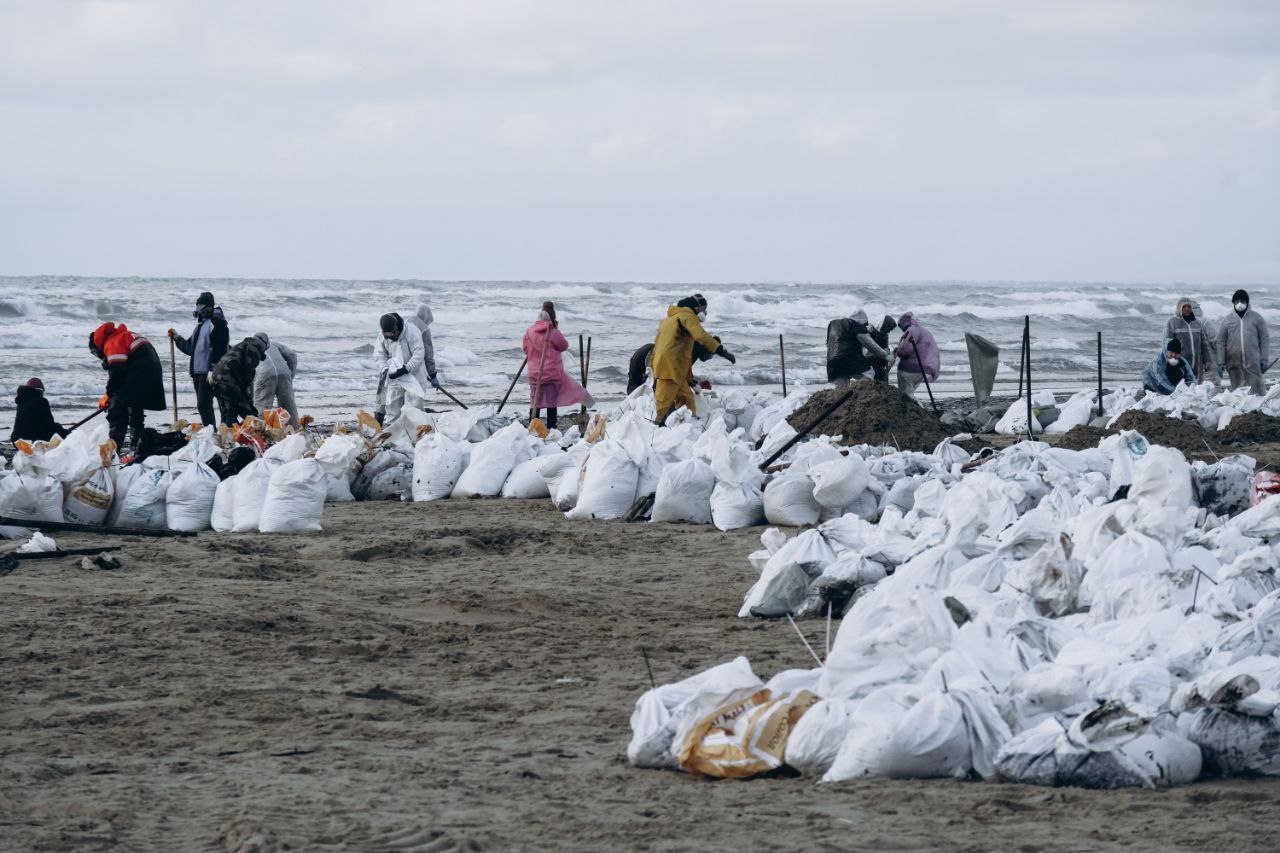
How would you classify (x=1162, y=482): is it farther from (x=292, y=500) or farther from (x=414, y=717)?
(x=292, y=500)

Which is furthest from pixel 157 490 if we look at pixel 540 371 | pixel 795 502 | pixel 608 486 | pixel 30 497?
pixel 540 371

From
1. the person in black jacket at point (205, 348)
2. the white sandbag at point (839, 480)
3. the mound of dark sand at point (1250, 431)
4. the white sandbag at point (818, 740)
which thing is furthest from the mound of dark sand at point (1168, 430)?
the white sandbag at point (818, 740)

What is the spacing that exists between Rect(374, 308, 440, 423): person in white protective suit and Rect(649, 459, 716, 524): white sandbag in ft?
12.0

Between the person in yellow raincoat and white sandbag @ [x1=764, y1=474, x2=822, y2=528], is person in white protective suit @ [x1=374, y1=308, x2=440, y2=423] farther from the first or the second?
white sandbag @ [x1=764, y1=474, x2=822, y2=528]

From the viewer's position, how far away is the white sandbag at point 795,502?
303 inches

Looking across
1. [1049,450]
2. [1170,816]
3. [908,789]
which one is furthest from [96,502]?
[1170,816]

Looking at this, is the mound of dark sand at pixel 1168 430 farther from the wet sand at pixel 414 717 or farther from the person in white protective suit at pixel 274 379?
the person in white protective suit at pixel 274 379

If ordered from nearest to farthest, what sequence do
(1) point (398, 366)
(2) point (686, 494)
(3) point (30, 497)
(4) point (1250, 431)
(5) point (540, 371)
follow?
(3) point (30, 497), (2) point (686, 494), (1) point (398, 366), (4) point (1250, 431), (5) point (540, 371)

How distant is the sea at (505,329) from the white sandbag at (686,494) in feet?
16.7

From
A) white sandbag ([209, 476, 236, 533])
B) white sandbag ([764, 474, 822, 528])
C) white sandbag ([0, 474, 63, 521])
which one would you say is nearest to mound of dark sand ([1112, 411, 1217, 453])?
white sandbag ([764, 474, 822, 528])

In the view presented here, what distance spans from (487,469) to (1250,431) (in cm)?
610

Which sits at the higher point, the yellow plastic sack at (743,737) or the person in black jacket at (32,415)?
the person in black jacket at (32,415)

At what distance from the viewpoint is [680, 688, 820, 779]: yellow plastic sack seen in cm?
338

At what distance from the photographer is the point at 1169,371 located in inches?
532
